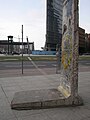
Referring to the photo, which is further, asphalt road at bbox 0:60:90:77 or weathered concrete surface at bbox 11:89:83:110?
asphalt road at bbox 0:60:90:77

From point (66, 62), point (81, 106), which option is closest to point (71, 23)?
point (66, 62)

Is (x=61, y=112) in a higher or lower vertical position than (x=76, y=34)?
lower

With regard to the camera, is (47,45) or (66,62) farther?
(47,45)

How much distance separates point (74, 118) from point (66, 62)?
2311 millimetres

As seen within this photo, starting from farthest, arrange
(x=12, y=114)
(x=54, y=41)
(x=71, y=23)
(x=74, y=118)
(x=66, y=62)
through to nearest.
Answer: (x=54, y=41) < (x=66, y=62) < (x=71, y=23) < (x=12, y=114) < (x=74, y=118)

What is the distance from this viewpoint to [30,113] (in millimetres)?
5879

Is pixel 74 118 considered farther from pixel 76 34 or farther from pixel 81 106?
pixel 76 34

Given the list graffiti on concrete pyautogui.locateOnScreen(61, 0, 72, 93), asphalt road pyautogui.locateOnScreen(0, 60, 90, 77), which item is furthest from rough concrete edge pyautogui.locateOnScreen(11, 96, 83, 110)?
asphalt road pyautogui.locateOnScreen(0, 60, 90, 77)

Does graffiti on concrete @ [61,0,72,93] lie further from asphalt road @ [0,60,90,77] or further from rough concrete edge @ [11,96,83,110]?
asphalt road @ [0,60,90,77]

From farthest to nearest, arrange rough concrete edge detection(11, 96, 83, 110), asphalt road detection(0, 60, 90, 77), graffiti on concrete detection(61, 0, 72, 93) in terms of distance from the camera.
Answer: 1. asphalt road detection(0, 60, 90, 77)
2. graffiti on concrete detection(61, 0, 72, 93)
3. rough concrete edge detection(11, 96, 83, 110)

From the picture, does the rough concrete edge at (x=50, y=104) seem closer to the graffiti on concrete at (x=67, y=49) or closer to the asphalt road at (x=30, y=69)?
the graffiti on concrete at (x=67, y=49)

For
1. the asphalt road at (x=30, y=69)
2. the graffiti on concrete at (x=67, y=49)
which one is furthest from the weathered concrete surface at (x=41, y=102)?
the asphalt road at (x=30, y=69)

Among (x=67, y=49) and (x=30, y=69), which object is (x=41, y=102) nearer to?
(x=67, y=49)

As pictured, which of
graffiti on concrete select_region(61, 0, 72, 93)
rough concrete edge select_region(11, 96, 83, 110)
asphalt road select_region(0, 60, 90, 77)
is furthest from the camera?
asphalt road select_region(0, 60, 90, 77)
